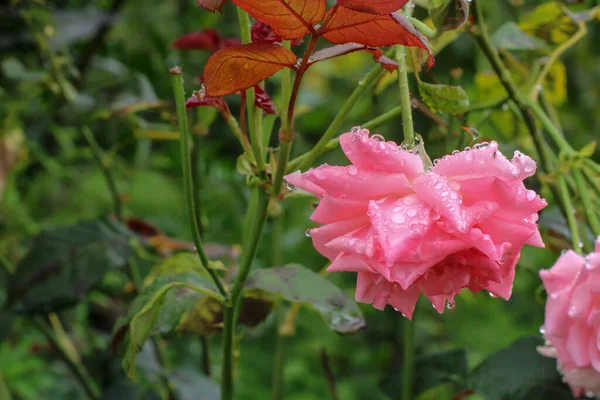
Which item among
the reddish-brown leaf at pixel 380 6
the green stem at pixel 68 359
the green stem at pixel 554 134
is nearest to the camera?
the reddish-brown leaf at pixel 380 6

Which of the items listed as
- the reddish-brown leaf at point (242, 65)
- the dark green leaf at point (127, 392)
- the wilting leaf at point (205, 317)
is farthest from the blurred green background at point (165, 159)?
the reddish-brown leaf at point (242, 65)

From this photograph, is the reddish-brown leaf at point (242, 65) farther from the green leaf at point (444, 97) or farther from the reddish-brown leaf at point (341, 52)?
the green leaf at point (444, 97)

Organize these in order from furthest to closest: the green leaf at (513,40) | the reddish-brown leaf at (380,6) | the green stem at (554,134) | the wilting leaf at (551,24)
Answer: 1. the wilting leaf at (551,24)
2. the green leaf at (513,40)
3. the green stem at (554,134)
4. the reddish-brown leaf at (380,6)

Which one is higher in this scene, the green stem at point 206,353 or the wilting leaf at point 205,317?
the wilting leaf at point 205,317

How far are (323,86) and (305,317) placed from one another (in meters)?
0.92

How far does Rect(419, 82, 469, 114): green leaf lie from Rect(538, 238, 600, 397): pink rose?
0.13 m

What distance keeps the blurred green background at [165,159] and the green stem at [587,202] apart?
85 mm

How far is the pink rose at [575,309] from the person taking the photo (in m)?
0.44

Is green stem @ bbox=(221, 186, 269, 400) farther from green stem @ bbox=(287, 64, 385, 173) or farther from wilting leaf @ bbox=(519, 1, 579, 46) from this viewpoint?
wilting leaf @ bbox=(519, 1, 579, 46)

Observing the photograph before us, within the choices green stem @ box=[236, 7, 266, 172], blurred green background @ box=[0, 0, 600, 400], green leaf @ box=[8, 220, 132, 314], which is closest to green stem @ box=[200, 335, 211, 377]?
blurred green background @ box=[0, 0, 600, 400]

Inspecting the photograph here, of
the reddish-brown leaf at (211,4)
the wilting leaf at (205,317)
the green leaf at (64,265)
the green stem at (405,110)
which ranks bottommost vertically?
the green leaf at (64,265)

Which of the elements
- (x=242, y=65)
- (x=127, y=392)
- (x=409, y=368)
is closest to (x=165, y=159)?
(x=127, y=392)

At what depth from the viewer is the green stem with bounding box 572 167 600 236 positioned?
51cm

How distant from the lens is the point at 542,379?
619 millimetres
